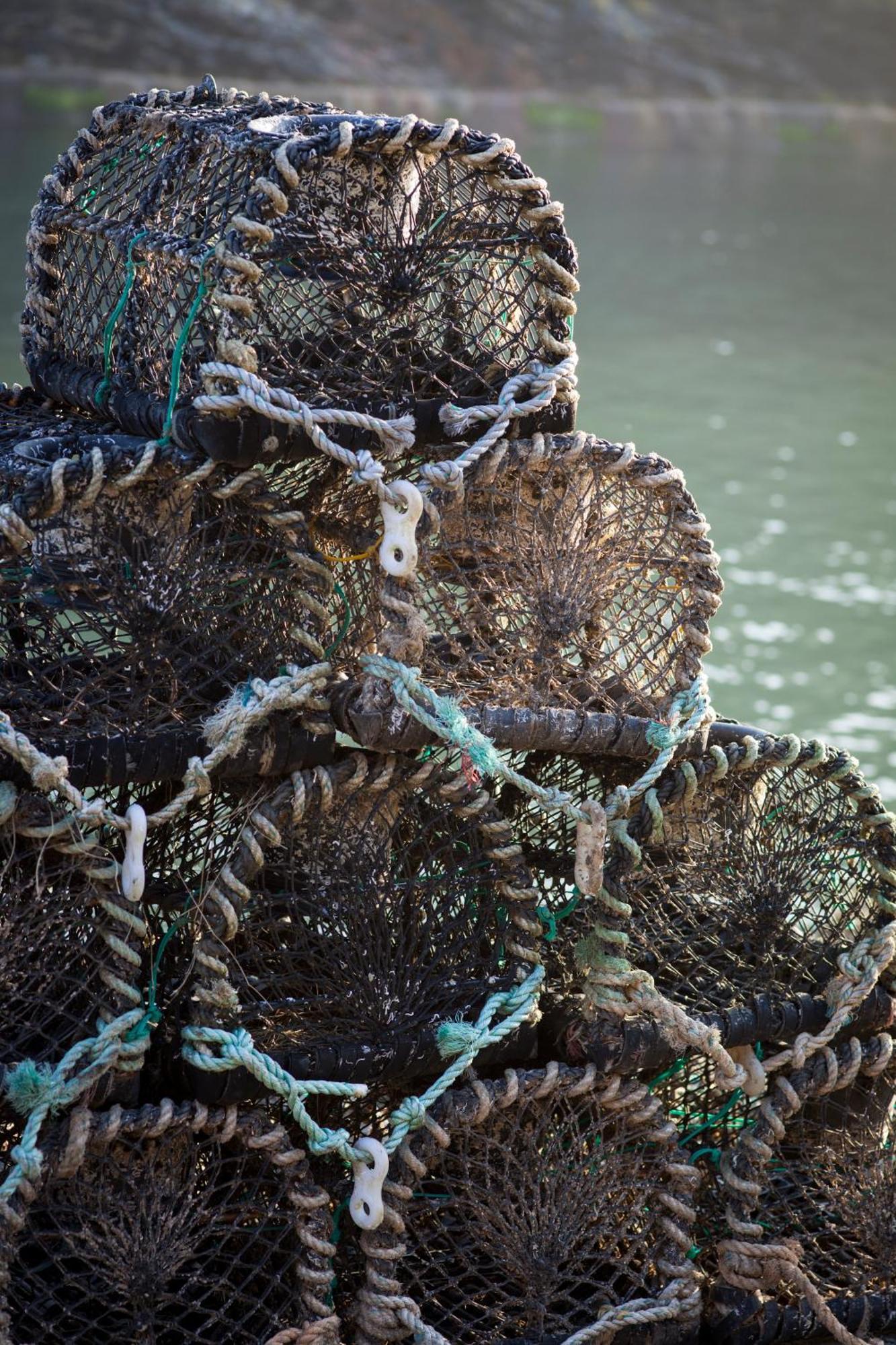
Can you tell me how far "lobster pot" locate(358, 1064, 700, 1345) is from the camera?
1699 millimetres

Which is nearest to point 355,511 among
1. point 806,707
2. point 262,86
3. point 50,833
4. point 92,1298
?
point 50,833

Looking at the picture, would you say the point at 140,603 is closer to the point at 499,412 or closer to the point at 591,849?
the point at 499,412

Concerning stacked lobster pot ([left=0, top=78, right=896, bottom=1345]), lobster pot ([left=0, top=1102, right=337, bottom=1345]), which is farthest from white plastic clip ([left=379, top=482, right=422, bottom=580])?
lobster pot ([left=0, top=1102, right=337, bottom=1345])

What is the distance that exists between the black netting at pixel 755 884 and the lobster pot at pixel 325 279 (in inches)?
19.1

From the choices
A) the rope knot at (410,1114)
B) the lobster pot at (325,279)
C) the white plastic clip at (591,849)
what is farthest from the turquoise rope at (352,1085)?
the lobster pot at (325,279)

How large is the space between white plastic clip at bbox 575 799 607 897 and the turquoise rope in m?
0.11

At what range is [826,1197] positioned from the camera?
1.92 metres

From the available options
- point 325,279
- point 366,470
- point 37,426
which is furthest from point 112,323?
point 366,470

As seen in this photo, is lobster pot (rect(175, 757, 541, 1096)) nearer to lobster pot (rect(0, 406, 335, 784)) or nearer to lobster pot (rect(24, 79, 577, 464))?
lobster pot (rect(0, 406, 335, 784))

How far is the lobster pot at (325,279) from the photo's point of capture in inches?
63.5

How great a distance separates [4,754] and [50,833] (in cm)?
9

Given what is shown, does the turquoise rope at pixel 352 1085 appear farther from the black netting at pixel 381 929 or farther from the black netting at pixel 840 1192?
the black netting at pixel 840 1192

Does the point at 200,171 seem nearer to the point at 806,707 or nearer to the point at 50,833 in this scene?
the point at 50,833

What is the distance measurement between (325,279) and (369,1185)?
0.91m
